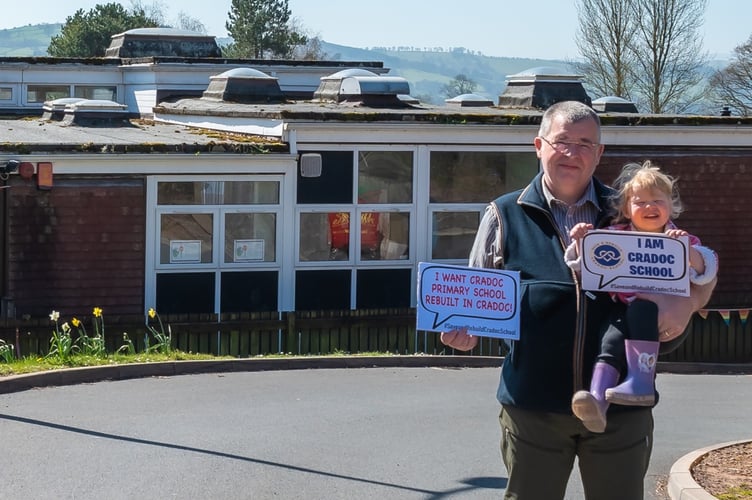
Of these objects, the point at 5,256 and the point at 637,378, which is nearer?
the point at 637,378

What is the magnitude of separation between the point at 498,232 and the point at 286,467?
14.3ft

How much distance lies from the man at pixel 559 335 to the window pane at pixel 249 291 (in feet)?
48.1

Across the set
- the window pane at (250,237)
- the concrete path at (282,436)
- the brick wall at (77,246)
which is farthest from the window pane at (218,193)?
the concrete path at (282,436)

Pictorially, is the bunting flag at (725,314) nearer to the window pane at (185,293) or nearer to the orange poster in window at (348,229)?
the orange poster in window at (348,229)

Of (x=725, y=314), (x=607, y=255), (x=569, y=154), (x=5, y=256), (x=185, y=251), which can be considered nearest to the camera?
(x=607, y=255)

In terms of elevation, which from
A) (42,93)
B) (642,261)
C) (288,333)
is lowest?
(288,333)

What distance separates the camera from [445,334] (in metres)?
4.75

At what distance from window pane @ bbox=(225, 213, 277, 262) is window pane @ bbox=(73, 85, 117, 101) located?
12356mm

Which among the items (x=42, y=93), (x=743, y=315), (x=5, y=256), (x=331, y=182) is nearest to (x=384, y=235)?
(x=331, y=182)

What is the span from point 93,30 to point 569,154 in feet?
202

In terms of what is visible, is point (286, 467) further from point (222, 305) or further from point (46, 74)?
point (46, 74)

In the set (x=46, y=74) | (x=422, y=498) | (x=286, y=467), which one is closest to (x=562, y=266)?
(x=422, y=498)

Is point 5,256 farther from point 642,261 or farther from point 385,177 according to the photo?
point 642,261

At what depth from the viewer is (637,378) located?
14.5 feet
